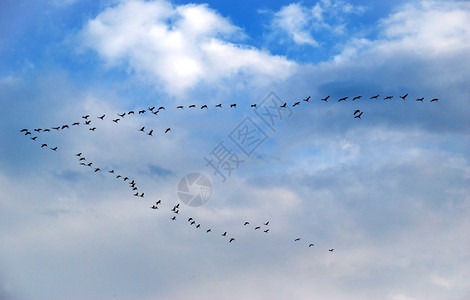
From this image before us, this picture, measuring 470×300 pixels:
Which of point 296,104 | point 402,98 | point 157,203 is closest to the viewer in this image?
point 402,98

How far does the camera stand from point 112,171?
107 m

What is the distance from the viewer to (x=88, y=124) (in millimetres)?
99250

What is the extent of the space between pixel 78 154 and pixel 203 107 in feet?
90.3

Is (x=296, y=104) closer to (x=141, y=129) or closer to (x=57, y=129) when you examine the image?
(x=141, y=129)

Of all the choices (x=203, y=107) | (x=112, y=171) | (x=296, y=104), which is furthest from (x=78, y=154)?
(x=296, y=104)

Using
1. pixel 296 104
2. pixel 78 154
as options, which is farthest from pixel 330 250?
pixel 78 154

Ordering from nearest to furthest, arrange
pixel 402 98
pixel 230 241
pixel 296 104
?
pixel 402 98
pixel 296 104
pixel 230 241

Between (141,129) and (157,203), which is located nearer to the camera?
(141,129)

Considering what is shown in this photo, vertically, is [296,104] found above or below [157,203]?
above

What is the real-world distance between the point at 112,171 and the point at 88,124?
11.9m

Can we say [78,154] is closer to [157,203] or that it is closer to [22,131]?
[22,131]

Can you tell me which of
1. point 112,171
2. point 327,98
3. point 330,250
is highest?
point 327,98

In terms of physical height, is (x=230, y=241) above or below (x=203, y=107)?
below

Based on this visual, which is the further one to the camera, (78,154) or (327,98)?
(78,154)
